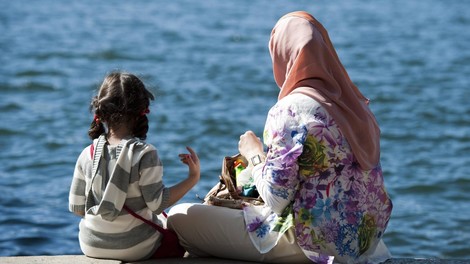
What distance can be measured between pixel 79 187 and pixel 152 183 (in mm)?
341

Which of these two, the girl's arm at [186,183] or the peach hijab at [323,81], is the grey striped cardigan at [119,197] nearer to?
the girl's arm at [186,183]

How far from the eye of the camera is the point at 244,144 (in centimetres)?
402

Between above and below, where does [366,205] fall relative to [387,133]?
above

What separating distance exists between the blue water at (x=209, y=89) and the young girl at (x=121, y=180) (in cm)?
24

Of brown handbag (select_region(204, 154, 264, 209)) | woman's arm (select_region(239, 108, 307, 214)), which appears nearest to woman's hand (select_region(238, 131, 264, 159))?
brown handbag (select_region(204, 154, 264, 209))

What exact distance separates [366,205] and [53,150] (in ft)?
19.0

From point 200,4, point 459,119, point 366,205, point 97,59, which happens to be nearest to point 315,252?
point 366,205

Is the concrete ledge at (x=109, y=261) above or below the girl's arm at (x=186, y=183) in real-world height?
below

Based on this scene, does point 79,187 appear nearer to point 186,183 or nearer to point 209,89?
point 186,183

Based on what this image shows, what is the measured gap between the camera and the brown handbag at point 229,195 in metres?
3.88

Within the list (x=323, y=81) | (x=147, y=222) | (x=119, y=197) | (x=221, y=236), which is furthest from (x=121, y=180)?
(x=323, y=81)

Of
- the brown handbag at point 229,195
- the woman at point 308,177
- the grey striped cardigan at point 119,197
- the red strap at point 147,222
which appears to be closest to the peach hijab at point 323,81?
the woman at point 308,177

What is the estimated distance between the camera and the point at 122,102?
3.67 meters

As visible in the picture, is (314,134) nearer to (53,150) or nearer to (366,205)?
(366,205)
